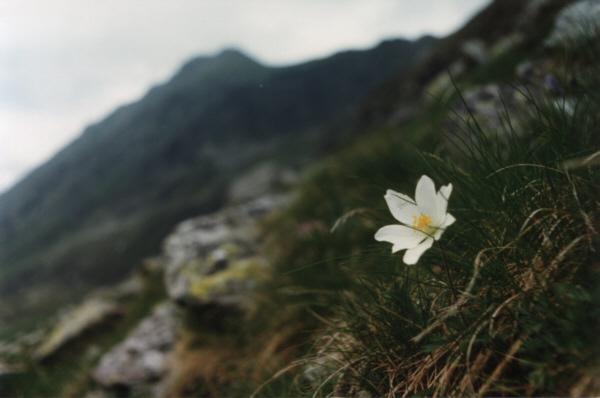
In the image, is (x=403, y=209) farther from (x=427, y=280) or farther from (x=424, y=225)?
(x=427, y=280)

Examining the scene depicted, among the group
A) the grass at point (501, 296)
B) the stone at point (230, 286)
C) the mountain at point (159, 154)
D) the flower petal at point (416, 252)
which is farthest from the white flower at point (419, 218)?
the mountain at point (159, 154)

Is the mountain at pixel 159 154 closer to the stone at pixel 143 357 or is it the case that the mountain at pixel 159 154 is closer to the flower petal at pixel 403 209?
the stone at pixel 143 357

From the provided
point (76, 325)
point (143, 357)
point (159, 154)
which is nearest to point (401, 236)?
point (143, 357)

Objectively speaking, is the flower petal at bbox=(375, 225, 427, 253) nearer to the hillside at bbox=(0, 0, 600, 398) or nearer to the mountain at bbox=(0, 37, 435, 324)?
the hillside at bbox=(0, 0, 600, 398)

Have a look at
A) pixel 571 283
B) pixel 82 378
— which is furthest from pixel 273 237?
pixel 571 283

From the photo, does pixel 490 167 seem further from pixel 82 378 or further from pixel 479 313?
pixel 82 378

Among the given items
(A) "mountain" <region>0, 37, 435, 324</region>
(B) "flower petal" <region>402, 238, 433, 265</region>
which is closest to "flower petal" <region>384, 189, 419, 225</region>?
(B) "flower petal" <region>402, 238, 433, 265</region>
